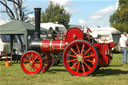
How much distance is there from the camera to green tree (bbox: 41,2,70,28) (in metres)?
47.8

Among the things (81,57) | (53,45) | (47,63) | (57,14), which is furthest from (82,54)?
(57,14)

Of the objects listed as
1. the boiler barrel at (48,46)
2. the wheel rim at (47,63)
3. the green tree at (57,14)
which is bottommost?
the wheel rim at (47,63)

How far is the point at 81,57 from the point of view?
7426 mm

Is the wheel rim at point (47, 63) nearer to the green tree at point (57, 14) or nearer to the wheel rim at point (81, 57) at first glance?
the wheel rim at point (81, 57)

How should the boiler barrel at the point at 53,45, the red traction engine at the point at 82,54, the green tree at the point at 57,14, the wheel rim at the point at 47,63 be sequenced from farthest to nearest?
Answer: the green tree at the point at 57,14 < the wheel rim at the point at 47,63 < the boiler barrel at the point at 53,45 < the red traction engine at the point at 82,54

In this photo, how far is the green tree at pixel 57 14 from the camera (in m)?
47.8

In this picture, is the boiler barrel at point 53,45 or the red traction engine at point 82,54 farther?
the boiler barrel at point 53,45

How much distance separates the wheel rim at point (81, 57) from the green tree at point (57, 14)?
39.2 meters

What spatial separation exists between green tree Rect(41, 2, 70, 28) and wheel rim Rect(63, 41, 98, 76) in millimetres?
39205

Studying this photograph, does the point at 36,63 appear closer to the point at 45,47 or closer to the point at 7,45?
the point at 45,47

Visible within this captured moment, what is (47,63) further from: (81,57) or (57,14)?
(57,14)

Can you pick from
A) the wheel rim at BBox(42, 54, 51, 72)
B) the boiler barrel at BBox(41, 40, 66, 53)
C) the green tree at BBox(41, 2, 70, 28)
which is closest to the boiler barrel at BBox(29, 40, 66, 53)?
the boiler barrel at BBox(41, 40, 66, 53)

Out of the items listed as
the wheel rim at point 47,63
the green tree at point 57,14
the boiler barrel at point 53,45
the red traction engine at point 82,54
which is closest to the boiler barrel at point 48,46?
the boiler barrel at point 53,45

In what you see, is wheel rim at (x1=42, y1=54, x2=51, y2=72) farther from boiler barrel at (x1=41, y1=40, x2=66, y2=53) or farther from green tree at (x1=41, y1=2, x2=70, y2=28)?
green tree at (x1=41, y1=2, x2=70, y2=28)
